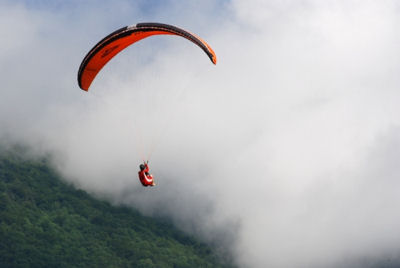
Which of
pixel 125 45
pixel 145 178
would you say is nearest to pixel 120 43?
pixel 125 45

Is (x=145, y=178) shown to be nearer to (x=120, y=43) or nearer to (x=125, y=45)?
(x=120, y=43)

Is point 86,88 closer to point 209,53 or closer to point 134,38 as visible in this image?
point 134,38

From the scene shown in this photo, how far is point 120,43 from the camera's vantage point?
63531 millimetres

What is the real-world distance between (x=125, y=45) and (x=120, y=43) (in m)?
1.99

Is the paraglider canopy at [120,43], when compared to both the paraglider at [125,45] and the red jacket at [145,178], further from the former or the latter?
the red jacket at [145,178]

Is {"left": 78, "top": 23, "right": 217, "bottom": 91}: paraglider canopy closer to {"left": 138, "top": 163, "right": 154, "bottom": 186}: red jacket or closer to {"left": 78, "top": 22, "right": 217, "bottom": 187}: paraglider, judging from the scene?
{"left": 78, "top": 22, "right": 217, "bottom": 187}: paraglider

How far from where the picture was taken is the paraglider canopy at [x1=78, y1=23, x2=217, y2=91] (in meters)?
57.9

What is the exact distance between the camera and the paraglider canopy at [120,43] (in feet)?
190

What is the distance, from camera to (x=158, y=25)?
59375 millimetres

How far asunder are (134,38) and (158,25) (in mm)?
4696

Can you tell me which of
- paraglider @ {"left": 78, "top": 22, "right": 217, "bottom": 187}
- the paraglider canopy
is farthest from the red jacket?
the paraglider canopy

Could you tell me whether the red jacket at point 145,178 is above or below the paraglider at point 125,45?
below

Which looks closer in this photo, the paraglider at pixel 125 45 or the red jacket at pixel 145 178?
the paraglider at pixel 125 45

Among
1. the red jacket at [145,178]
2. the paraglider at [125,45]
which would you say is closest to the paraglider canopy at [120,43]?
the paraglider at [125,45]
